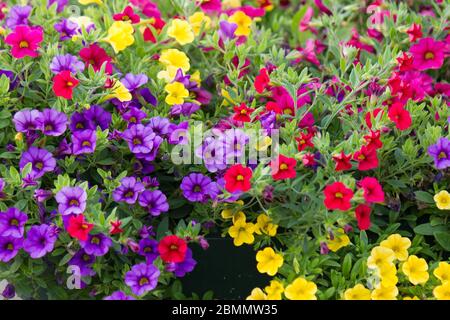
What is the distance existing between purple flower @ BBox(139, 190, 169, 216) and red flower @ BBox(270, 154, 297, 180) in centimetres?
32

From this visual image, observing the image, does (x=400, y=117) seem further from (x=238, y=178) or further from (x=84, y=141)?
(x=84, y=141)

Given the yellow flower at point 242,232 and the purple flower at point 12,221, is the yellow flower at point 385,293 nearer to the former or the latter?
the yellow flower at point 242,232

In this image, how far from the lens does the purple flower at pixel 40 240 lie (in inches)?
72.7

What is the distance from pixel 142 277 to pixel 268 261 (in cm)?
33

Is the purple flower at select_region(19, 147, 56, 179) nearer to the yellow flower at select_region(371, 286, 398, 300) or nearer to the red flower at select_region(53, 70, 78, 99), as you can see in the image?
the red flower at select_region(53, 70, 78, 99)

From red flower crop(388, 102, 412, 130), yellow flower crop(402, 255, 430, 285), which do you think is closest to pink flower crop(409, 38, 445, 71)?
red flower crop(388, 102, 412, 130)

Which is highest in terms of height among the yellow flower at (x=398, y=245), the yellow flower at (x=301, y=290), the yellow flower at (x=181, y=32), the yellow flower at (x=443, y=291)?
the yellow flower at (x=181, y=32)

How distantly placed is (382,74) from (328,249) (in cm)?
55

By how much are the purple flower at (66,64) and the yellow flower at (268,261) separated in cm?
71

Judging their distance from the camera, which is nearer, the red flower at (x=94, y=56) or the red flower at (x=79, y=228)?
the red flower at (x=79, y=228)

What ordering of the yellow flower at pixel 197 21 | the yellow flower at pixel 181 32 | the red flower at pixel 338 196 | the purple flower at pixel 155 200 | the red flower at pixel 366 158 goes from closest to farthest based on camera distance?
the red flower at pixel 338 196, the red flower at pixel 366 158, the purple flower at pixel 155 200, the yellow flower at pixel 181 32, the yellow flower at pixel 197 21

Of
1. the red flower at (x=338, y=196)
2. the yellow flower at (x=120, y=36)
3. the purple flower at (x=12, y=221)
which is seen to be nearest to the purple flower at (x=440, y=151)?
the red flower at (x=338, y=196)
